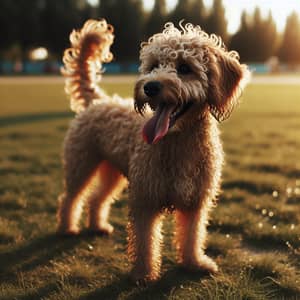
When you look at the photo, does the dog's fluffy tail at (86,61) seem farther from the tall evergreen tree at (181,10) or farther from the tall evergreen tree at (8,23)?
the tall evergreen tree at (181,10)

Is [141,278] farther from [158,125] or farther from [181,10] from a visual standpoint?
[181,10]

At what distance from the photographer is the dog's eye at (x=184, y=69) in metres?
3.88

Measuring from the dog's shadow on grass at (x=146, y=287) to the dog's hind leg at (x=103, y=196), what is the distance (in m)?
1.30

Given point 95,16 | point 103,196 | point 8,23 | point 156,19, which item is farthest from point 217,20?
point 103,196

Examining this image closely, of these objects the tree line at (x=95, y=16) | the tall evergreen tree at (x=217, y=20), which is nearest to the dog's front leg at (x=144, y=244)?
the tree line at (x=95, y=16)

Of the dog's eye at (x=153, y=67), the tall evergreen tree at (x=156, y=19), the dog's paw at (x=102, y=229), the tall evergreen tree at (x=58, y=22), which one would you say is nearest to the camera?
the dog's eye at (x=153, y=67)

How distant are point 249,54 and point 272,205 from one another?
75978 mm

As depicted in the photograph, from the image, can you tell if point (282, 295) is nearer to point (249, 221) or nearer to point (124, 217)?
point (249, 221)

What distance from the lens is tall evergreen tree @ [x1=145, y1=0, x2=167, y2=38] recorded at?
66.8 m

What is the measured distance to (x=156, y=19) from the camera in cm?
6675

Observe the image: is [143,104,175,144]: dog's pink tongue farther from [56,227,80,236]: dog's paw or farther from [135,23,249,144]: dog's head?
[56,227,80,236]: dog's paw

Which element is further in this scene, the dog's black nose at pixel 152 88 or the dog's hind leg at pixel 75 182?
the dog's hind leg at pixel 75 182

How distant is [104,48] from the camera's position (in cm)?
569

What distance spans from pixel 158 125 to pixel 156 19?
65.6 meters
